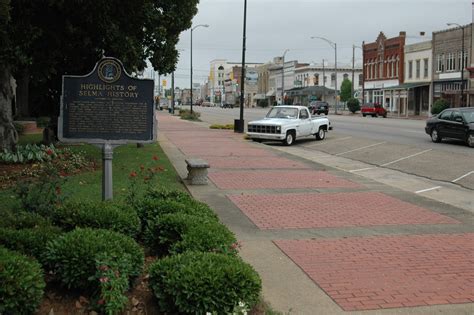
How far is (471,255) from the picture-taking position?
266 inches

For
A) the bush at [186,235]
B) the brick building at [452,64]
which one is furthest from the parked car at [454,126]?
the brick building at [452,64]

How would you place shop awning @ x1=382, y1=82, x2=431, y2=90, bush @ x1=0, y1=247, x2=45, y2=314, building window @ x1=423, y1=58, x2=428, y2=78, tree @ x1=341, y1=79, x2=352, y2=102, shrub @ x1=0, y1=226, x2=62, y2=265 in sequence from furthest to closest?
tree @ x1=341, y1=79, x2=352, y2=102
building window @ x1=423, y1=58, x2=428, y2=78
shop awning @ x1=382, y1=82, x2=431, y2=90
shrub @ x1=0, y1=226, x2=62, y2=265
bush @ x1=0, y1=247, x2=45, y2=314

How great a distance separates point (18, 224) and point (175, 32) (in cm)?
1382

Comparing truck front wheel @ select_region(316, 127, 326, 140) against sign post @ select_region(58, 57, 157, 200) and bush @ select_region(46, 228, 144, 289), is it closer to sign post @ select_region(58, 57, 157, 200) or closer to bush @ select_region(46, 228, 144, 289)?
sign post @ select_region(58, 57, 157, 200)

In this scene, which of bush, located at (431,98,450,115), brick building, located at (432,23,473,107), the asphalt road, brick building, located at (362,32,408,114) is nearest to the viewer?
the asphalt road

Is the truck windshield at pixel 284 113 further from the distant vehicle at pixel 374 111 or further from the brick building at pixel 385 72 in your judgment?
the brick building at pixel 385 72

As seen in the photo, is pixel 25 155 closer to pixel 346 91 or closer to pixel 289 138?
pixel 289 138

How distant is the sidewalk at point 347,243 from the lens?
520cm

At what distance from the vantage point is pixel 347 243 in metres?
7.25

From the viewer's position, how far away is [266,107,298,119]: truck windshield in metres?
25.6

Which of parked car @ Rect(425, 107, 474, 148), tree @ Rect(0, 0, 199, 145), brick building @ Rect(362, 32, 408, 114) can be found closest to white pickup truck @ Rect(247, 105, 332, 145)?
parked car @ Rect(425, 107, 474, 148)

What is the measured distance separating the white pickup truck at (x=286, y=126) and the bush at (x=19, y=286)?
67.9 ft

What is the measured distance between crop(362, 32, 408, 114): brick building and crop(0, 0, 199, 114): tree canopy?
5499 centimetres

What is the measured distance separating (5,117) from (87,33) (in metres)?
3.03
